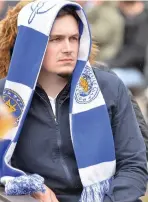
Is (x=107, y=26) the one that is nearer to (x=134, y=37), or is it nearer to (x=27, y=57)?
(x=134, y=37)

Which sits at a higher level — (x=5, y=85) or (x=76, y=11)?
(x=76, y=11)

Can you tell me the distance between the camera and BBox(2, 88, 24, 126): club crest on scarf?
4.45 meters

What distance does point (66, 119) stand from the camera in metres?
4.54

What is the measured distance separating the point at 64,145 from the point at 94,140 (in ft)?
0.52

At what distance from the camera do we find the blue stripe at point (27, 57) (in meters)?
4.43

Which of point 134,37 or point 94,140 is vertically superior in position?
point 94,140

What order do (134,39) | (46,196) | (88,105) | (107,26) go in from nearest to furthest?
(46,196)
(88,105)
(107,26)
(134,39)

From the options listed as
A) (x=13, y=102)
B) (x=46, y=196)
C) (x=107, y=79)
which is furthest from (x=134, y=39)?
(x=46, y=196)

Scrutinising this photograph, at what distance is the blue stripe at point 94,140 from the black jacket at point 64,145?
0.07 m

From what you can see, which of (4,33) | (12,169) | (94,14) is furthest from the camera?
(94,14)

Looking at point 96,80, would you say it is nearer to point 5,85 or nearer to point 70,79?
point 70,79

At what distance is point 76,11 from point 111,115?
57 centimetres

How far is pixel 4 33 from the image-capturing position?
186 inches

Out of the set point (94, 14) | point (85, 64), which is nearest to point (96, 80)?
point (85, 64)
